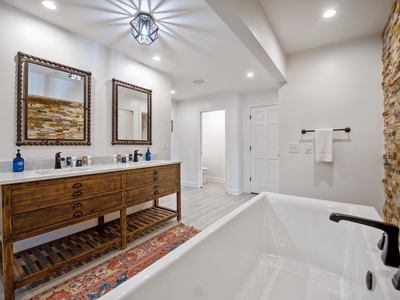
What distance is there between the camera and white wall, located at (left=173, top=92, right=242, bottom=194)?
4.50 m

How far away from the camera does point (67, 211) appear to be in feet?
5.57

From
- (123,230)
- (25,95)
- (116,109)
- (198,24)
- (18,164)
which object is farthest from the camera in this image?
(116,109)

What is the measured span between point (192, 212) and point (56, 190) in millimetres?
2133

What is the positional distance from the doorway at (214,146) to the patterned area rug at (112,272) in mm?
3692

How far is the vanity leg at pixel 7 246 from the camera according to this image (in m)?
1.35

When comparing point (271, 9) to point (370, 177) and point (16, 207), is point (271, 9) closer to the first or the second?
point (370, 177)

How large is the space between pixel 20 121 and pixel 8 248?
112 cm

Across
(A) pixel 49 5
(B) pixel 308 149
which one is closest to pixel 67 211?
(A) pixel 49 5

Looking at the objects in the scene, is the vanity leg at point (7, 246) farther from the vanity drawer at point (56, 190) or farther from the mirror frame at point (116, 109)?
the mirror frame at point (116, 109)

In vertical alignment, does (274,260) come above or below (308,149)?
below

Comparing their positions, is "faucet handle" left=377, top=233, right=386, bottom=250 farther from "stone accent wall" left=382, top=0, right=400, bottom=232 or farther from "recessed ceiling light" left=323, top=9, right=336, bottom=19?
"recessed ceiling light" left=323, top=9, right=336, bottom=19

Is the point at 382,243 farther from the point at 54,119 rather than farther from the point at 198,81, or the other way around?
the point at 198,81

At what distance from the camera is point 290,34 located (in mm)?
2121

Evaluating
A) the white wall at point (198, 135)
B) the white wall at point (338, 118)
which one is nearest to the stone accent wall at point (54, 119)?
the white wall at point (338, 118)
